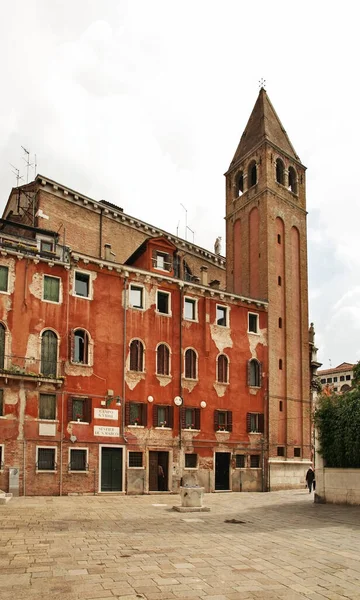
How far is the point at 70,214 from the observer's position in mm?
36656

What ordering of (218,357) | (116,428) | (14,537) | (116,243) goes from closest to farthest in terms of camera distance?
(14,537) < (116,428) < (218,357) < (116,243)

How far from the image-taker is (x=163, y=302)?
110 feet

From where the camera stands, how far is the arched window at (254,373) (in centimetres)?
3666

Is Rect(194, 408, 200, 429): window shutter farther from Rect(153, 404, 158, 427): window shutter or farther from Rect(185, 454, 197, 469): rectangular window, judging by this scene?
Rect(153, 404, 158, 427): window shutter

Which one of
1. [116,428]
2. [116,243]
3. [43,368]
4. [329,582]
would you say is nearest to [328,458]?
[116,428]

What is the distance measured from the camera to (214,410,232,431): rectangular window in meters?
34.3

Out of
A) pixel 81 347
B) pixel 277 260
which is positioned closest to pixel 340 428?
pixel 81 347

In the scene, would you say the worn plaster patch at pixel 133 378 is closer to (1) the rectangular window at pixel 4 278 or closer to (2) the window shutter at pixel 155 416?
(2) the window shutter at pixel 155 416

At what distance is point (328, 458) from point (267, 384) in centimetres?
1208

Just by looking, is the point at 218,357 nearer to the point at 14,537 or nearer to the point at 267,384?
the point at 267,384

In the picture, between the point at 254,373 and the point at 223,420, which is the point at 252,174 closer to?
the point at 254,373

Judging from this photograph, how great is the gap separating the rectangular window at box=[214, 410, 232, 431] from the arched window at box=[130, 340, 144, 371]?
578 cm

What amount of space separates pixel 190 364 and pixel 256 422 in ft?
20.0

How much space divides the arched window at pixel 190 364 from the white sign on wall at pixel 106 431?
5665 millimetres
